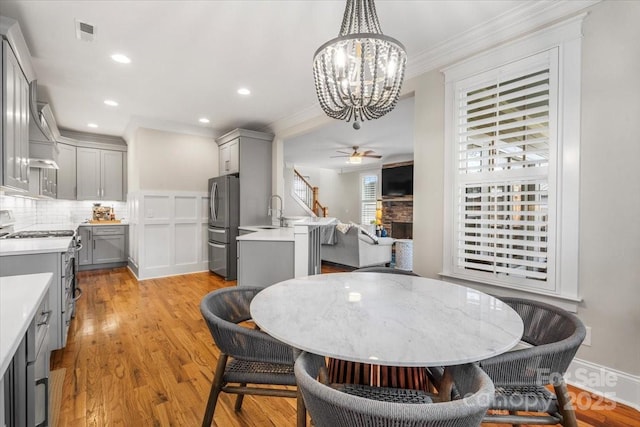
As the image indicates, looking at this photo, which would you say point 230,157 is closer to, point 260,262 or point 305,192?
point 260,262

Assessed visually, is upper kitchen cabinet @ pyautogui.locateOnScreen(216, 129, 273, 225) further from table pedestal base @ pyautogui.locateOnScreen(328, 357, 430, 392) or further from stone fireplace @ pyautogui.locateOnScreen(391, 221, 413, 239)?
stone fireplace @ pyautogui.locateOnScreen(391, 221, 413, 239)

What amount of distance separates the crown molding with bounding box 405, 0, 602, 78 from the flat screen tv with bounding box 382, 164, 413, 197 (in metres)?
5.33

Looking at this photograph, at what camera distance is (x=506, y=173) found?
2391 mm

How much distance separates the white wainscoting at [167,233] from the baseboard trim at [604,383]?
5247 mm

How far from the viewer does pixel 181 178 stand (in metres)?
5.41

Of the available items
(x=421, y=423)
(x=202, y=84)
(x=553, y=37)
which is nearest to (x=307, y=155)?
(x=202, y=84)

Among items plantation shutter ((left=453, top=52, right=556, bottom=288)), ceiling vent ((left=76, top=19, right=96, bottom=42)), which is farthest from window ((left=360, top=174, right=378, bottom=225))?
ceiling vent ((left=76, top=19, right=96, bottom=42))

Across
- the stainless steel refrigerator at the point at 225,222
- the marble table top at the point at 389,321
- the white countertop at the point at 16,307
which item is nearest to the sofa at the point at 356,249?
the stainless steel refrigerator at the point at 225,222

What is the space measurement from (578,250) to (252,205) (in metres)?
4.32

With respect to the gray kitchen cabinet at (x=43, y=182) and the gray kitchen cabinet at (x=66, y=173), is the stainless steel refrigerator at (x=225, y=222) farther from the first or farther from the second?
the gray kitchen cabinet at (x=66, y=173)

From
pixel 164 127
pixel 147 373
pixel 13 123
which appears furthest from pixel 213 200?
pixel 147 373

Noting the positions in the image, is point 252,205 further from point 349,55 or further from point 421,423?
point 421,423

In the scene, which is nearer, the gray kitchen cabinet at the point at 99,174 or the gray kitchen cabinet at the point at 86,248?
the gray kitchen cabinet at the point at 86,248

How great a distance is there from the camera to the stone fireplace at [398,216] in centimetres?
823
